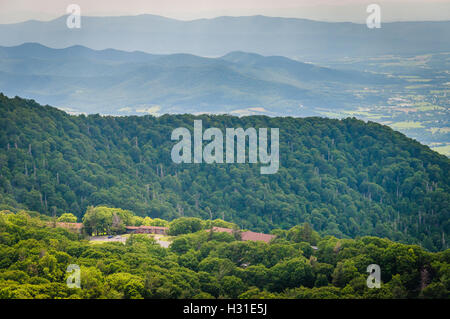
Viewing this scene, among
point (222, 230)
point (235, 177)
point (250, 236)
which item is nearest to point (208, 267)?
point (222, 230)

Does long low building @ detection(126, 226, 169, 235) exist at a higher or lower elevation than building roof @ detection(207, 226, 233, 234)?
lower

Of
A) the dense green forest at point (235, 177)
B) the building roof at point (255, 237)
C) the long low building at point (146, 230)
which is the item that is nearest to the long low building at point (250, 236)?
the building roof at point (255, 237)

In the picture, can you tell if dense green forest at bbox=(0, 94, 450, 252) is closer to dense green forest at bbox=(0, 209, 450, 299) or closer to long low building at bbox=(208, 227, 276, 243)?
long low building at bbox=(208, 227, 276, 243)

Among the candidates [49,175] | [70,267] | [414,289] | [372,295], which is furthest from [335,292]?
[49,175]

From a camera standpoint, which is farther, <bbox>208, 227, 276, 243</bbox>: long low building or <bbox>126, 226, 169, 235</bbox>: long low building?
<bbox>126, 226, 169, 235</bbox>: long low building

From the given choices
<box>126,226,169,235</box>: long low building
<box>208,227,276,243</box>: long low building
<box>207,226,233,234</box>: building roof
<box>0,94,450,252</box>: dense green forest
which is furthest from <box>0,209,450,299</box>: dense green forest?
<box>0,94,450,252</box>: dense green forest

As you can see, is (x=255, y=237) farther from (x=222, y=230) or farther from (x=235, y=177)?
(x=235, y=177)

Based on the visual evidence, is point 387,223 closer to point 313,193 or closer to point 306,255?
point 313,193
